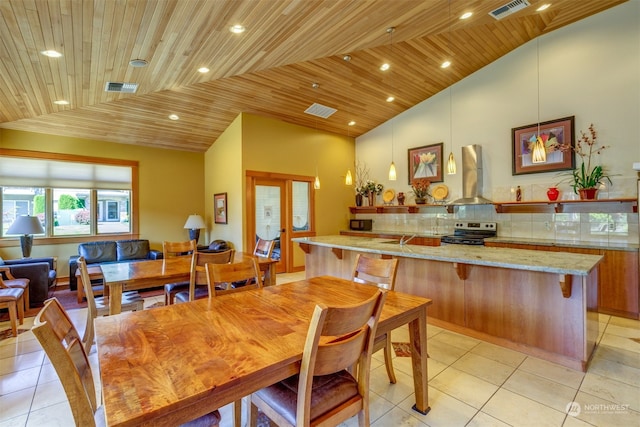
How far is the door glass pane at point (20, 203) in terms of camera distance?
531cm

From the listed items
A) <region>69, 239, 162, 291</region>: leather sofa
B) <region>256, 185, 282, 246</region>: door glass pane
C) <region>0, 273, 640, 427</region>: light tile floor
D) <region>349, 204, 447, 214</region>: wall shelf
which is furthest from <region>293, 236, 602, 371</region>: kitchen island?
<region>69, 239, 162, 291</region>: leather sofa

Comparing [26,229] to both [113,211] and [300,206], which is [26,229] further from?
[300,206]

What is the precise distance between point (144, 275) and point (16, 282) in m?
2.36

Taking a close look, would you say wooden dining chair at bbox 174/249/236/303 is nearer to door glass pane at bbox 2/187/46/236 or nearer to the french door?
the french door

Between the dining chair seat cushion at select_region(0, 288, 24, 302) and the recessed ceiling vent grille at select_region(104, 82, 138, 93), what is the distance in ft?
8.77

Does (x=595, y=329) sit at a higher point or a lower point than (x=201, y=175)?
lower

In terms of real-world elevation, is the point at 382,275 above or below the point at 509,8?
below

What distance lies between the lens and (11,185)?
533cm

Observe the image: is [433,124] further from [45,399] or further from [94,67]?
[45,399]

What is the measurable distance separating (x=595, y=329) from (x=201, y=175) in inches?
287

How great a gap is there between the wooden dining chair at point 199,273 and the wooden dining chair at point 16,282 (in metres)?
2.26

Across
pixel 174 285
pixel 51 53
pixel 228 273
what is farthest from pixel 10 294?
pixel 228 273

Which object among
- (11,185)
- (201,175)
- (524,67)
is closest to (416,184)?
(524,67)

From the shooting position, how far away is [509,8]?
11.3 ft
